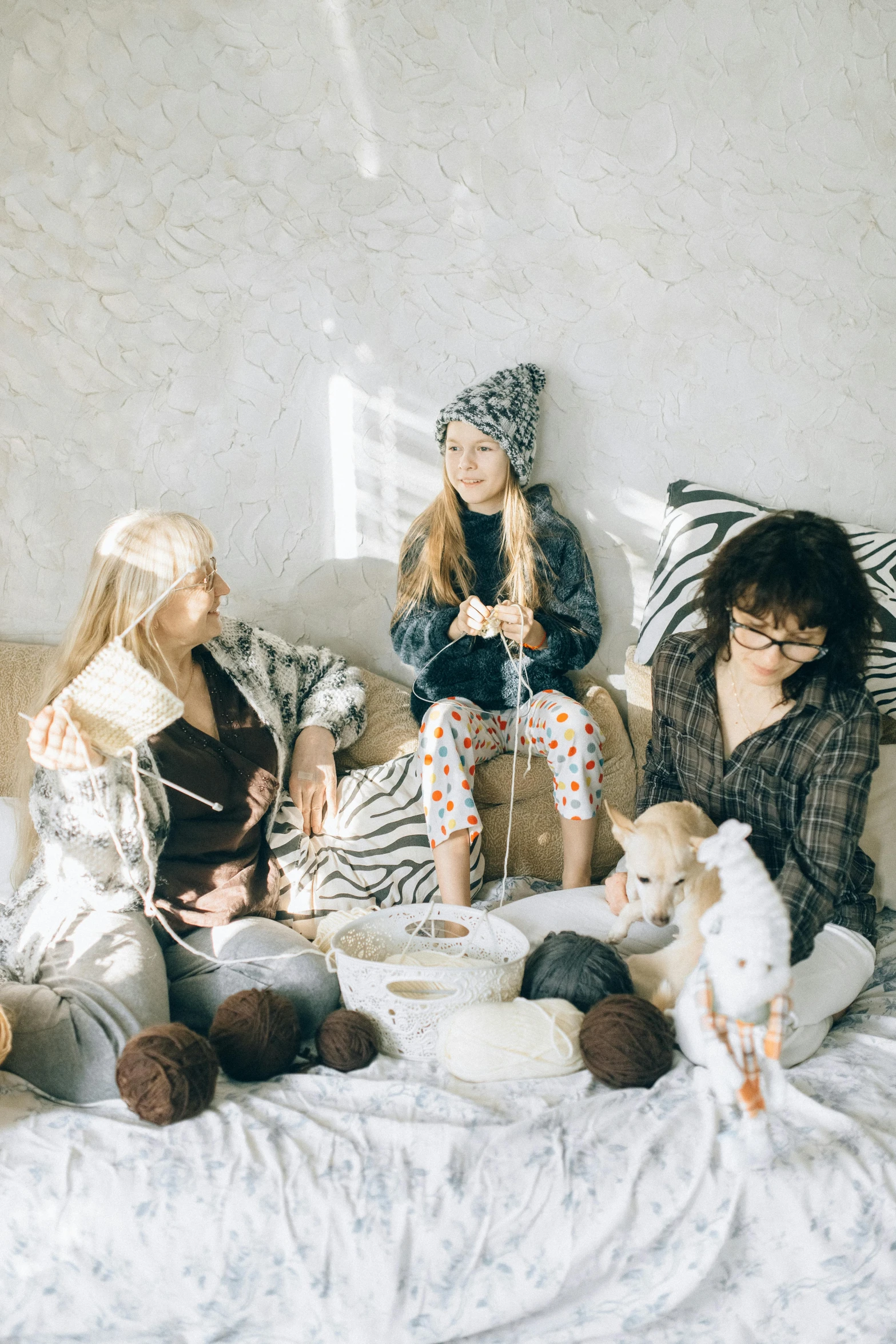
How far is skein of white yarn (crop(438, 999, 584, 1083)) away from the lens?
1254 millimetres

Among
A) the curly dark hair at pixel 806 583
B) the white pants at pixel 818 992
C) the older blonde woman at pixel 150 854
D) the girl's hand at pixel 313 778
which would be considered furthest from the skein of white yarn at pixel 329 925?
the curly dark hair at pixel 806 583

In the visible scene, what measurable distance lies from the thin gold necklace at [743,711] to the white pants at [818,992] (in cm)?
31

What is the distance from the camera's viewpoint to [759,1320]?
109 cm

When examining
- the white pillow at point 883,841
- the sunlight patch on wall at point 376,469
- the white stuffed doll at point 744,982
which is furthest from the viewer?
the sunlight patch on wall at point 376,469

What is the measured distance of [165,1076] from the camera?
3.76 feet

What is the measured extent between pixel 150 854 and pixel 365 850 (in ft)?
1.33

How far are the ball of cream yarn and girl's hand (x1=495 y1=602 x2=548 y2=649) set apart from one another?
0.98 meters

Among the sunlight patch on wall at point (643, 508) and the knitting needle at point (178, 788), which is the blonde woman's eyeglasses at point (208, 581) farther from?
the sunlight patch on wall at point (643, 508)

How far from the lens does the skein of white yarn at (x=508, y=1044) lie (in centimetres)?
125

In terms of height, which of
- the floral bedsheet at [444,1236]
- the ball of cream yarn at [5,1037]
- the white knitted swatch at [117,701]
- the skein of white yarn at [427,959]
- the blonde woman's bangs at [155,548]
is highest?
the blonde woman's bangs at [155,548]

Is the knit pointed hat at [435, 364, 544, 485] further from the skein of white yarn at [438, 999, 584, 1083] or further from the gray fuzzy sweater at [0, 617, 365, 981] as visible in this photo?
the skein of white yarn at [438, 999, 584, 1083]

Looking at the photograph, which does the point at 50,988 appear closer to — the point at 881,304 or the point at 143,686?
the point at 143,686

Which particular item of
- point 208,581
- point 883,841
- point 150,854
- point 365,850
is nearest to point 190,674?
point 208,581

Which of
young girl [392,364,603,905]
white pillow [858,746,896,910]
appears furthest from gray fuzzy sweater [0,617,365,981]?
white pillow [858,746,896,910]
